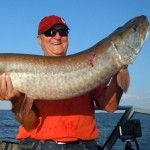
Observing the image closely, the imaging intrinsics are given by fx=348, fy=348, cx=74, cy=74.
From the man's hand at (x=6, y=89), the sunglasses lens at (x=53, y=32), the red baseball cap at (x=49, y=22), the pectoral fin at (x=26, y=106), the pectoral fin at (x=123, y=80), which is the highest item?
the red baseball cap at (x=49, y=22)

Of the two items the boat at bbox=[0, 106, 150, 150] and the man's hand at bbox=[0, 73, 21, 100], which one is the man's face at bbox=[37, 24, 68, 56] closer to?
the man's hand at bbox=[0, 73, 21, 100]

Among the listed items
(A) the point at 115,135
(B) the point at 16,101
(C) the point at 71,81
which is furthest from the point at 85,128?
(A) the point at 115,135

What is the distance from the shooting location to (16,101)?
16.3 ft

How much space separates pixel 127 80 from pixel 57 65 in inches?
41.2

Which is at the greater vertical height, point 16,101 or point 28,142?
point 16,101

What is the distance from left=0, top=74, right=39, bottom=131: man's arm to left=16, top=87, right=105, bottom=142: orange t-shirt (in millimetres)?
97

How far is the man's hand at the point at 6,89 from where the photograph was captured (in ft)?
16.0

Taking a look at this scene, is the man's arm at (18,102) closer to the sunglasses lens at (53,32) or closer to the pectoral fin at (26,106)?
the pectoral fin at (26,106)

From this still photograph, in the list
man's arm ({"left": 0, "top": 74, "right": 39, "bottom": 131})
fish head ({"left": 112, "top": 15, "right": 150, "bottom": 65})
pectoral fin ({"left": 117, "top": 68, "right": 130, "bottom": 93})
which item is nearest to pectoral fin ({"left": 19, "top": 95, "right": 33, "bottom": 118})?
man's arm ({"left": 0, "top": 74, "right": 39, "bottom": 131})

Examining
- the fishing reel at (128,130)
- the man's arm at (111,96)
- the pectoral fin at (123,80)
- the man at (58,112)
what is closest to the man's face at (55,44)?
the man at (58,112)

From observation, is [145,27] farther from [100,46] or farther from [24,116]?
[24,116]

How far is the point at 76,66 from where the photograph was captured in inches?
198

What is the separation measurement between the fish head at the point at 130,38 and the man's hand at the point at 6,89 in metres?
1.58

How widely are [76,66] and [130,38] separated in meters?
0.87
